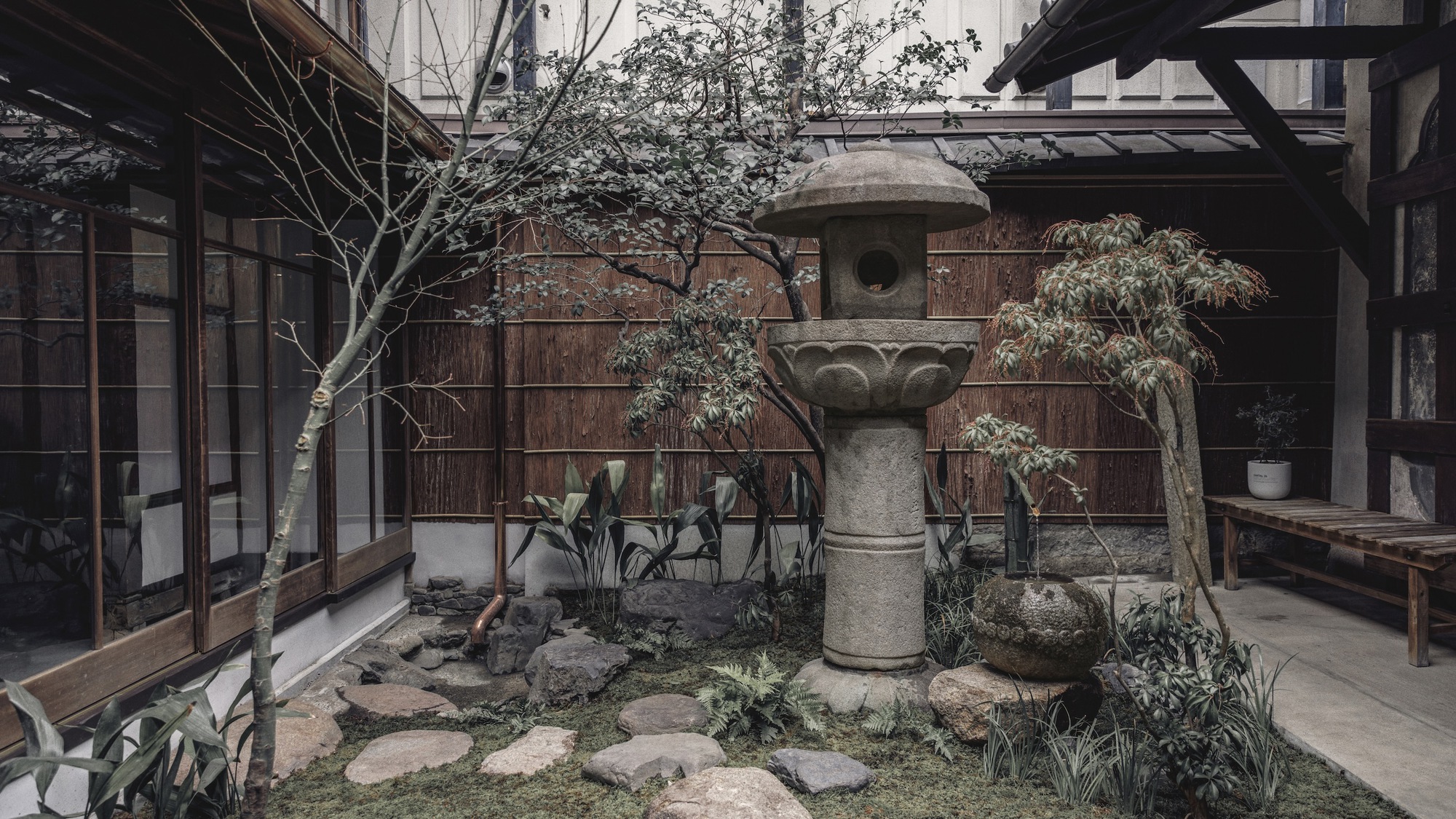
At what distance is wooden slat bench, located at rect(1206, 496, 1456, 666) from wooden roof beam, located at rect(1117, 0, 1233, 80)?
2923mm

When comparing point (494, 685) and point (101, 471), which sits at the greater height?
point (101, 471)

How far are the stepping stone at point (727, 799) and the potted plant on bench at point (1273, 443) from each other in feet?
15.4

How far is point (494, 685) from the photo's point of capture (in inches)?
191

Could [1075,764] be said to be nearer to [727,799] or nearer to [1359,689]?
[727,799]

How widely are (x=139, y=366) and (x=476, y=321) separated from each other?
80.9 inches

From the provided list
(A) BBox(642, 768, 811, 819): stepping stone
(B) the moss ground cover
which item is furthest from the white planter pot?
(A) BBox(642, 768, 811, 819): stepping stone

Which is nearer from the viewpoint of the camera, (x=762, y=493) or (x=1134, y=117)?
(x=762, y=493)

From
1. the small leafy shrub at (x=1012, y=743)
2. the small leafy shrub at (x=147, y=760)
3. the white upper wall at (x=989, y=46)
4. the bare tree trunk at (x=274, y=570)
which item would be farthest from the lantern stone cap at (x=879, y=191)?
the white upper wall at (x=989, y=46)

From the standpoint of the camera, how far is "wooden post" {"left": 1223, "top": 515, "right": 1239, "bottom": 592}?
598 cm

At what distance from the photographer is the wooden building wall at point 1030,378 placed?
6141 mm

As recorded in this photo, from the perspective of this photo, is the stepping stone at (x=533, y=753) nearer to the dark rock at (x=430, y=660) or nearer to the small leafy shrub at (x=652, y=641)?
the small leafy shrub at (x=652, y=641)

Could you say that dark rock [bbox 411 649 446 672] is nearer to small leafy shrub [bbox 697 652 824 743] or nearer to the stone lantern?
small leafy shrub [bbox 697 652 824 743]

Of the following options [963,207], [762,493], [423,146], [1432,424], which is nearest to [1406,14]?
[1432,424]

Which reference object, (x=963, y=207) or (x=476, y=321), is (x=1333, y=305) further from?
(x=476, y=321)
